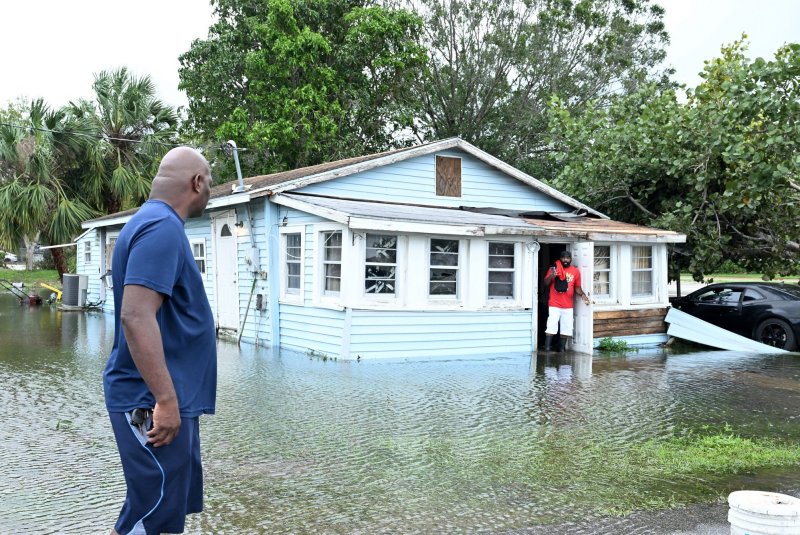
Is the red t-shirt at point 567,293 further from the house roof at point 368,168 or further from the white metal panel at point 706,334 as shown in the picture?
the house roof at point 368,168

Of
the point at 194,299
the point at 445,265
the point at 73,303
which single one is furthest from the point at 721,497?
the point at 73,303

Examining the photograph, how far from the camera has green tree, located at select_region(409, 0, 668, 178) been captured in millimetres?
29469

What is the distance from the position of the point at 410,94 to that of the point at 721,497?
25.2 meters

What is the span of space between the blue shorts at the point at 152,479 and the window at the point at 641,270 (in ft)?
44.9

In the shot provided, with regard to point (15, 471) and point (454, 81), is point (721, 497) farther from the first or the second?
point (454, 81)

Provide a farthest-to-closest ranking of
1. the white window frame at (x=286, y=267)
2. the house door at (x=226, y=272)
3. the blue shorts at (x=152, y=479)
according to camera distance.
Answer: the house door at (x=226, y=272) < the white window frame at (x=286, y=267) < the blue shorts at (x=152, y=479)

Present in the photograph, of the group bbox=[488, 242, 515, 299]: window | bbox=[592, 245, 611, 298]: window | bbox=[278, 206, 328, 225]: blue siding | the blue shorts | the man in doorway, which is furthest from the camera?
bbox=[592, 245, 611, 298]: window

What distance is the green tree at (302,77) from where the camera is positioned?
25.5 meters

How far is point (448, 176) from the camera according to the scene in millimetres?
15875

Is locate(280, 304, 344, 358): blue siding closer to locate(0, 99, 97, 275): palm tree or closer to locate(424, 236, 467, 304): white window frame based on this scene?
locate(424, 236, 467, 304): white window frame

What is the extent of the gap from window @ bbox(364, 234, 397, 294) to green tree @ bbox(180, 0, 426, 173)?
1363cm

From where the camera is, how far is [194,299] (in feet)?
10.1

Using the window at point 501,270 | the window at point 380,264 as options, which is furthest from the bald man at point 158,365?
the window at point 501,270

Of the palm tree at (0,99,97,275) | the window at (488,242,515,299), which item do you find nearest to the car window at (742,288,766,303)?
the window at (488,242,515,299)
